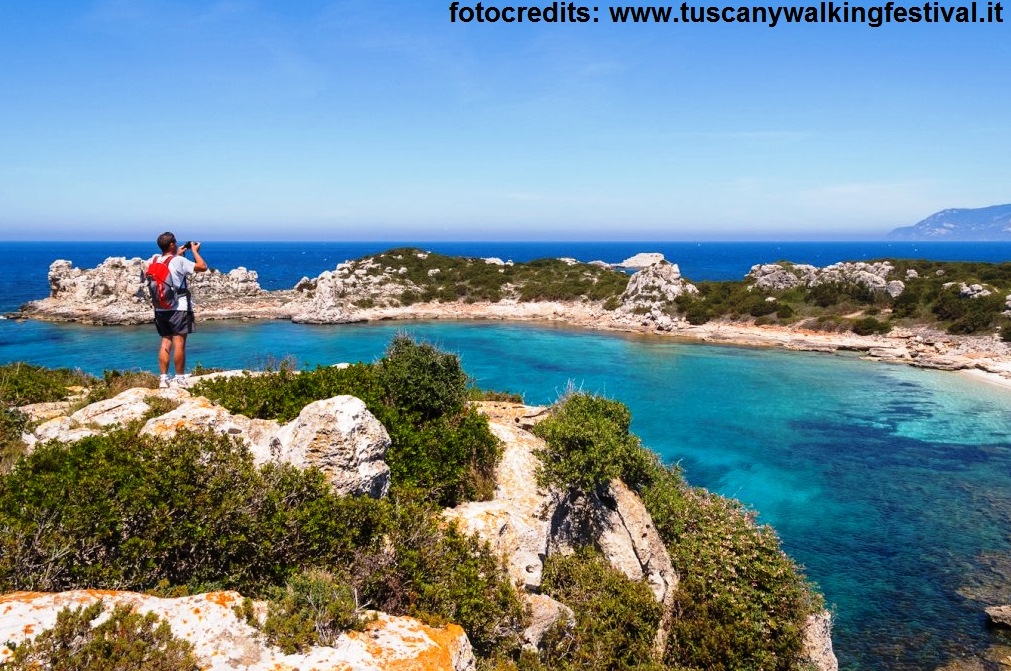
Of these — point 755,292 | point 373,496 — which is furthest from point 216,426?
point 755,292

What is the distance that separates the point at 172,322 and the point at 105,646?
7.52m

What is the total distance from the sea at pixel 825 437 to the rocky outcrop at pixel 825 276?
20.4m

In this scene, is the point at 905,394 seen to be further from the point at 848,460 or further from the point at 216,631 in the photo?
the point at 216,631

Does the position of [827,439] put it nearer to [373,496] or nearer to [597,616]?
[597,616]

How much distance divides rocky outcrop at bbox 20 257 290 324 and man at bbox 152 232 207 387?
2336 inches

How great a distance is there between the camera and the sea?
15.2m

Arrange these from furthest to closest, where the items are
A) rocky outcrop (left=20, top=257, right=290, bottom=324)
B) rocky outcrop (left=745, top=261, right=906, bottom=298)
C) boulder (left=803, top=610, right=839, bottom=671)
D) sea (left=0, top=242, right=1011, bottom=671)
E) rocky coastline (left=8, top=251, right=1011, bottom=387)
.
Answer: rocky outcrop (left=20, top=257, right=290, bottom=324) → rocky outcrop (left=745, top=261, right=906, bottom=298) → rocky coastline (left=8, top=251, right=1011, bottom=387) → sea (left=0, top=242, right=1011, bottom=671) → boulder (left=803, top=610, right=839, bottom=671)

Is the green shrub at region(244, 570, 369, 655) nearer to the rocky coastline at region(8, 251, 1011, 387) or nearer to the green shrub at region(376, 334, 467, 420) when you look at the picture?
the green shrub at region(376, 334, 467, 420)

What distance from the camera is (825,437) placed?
93.1ft

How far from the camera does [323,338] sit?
5466 cm

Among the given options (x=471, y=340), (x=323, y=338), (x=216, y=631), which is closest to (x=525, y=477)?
(x=216, y=631)

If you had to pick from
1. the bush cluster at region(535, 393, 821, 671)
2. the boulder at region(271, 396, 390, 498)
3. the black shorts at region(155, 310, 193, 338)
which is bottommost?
the bush cluster at region(535, 393, 821, 671)

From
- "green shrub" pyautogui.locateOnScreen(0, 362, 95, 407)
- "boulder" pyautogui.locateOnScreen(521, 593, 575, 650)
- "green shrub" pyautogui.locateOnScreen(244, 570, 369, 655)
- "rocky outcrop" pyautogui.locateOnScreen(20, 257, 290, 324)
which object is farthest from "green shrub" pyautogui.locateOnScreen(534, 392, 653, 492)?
"rocky outcrop" pyautogui.locateOnScreen(20, 257, 290, 324)

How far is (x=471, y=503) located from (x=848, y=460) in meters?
23.6
